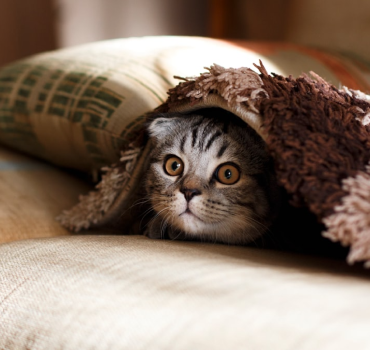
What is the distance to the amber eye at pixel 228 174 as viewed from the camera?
85 cm

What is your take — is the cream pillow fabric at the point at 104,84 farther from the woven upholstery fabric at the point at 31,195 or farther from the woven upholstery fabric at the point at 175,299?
the woven upholstery fabric at the point at 175,299

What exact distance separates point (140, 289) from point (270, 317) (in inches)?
6.6

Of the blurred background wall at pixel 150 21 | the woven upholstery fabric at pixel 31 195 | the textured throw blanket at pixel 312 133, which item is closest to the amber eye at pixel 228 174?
the textured throw blanket at pixel 312 133

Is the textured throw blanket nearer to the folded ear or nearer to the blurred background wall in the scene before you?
the folded ear

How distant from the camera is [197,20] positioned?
2.47 meters

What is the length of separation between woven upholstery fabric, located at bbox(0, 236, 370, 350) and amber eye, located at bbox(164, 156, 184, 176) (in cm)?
18

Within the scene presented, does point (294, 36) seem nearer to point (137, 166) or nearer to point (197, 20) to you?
point (197, 20)

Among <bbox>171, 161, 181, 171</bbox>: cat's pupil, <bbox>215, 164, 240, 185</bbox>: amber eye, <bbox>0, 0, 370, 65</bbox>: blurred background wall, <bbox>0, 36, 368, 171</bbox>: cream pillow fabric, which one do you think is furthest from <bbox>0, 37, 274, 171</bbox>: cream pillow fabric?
<bbox>0, 0, 370, 65</bbox>: blurred background wall

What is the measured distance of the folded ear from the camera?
914 millimetres

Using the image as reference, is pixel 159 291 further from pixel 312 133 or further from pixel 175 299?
pixel 312 133

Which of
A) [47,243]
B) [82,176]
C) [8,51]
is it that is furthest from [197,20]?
[47,243]

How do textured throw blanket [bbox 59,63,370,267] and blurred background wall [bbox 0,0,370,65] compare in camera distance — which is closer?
textured throw blanket [bbox 59,63,370,267]

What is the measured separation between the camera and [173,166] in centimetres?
91

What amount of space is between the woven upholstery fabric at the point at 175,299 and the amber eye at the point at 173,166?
0.18 metres
